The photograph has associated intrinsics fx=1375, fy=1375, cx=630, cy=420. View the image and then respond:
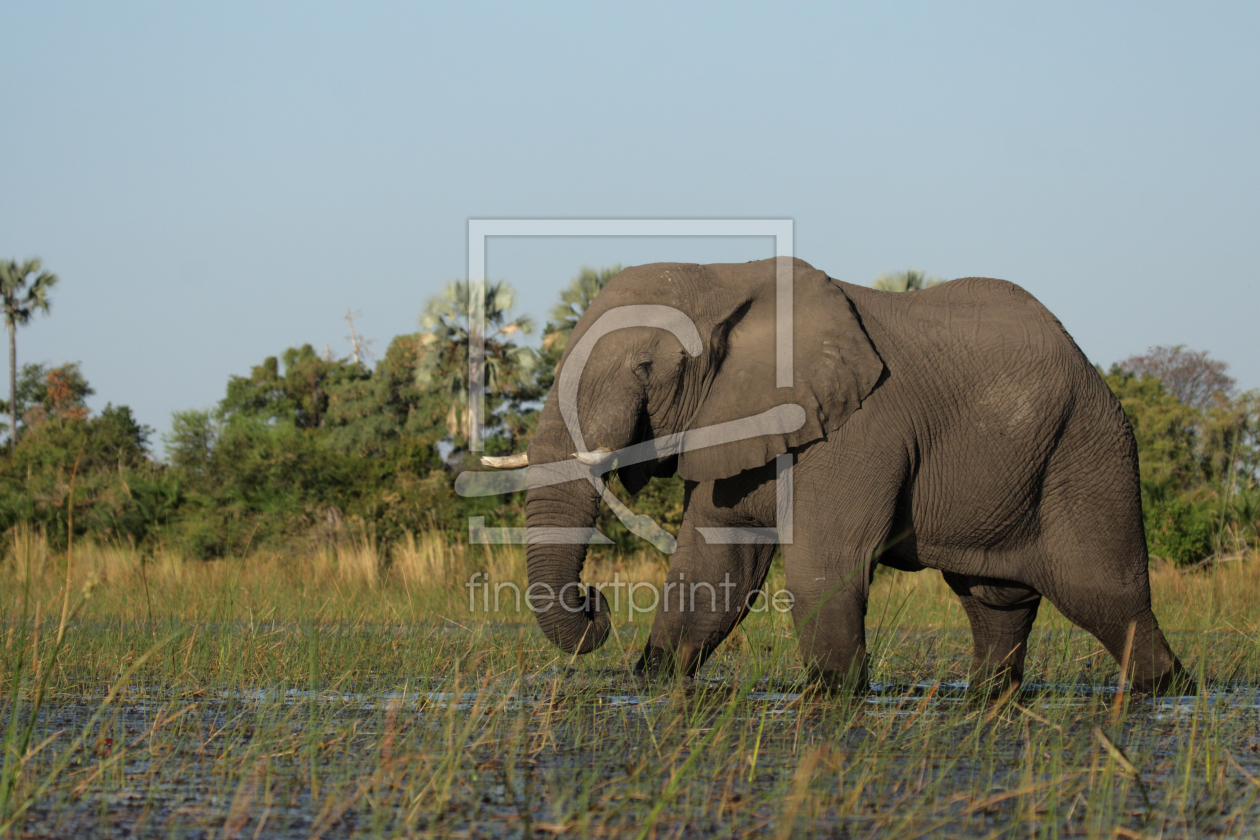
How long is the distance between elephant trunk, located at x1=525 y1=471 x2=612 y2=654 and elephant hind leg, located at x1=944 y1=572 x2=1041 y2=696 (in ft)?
6.41

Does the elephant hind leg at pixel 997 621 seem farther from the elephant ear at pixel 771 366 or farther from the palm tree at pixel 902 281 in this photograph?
the palm tree at pixel 902 281

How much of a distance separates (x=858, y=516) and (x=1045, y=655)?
9.13 ft

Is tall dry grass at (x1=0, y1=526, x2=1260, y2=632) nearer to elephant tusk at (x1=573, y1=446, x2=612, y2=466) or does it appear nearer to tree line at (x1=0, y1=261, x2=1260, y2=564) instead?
tree line at (x1=0, y1=261, x2=1260, y2=564)

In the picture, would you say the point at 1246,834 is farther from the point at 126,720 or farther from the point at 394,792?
the point at 126,720

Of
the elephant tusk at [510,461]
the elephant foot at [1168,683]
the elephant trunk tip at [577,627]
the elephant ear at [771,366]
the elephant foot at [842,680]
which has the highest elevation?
the elephant ear at [771,366]

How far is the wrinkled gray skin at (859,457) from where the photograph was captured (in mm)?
6004

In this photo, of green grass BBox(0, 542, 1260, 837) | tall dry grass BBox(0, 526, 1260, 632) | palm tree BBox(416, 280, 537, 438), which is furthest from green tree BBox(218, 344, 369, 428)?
green grass BBox(0, 542, 1260, 837)

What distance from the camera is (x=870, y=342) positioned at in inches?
246

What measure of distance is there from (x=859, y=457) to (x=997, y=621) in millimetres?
1566

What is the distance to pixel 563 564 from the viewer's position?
20.0 feet

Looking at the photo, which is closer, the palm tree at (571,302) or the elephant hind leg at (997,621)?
the elephant hind leg at (997,621)

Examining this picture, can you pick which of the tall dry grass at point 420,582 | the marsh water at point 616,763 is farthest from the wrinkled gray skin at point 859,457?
the tall dry grass at point 420,582

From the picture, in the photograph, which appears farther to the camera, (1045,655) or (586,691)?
(1045,655)

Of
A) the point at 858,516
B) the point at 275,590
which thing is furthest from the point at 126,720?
the point at 275,590
